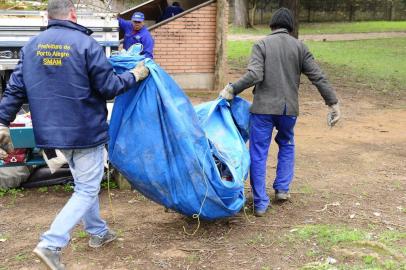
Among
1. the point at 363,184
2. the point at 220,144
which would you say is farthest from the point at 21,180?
the point at 363,184

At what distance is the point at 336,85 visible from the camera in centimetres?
1229

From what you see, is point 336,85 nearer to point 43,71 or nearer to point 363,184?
point 363,184

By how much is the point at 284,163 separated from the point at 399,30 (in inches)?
1010

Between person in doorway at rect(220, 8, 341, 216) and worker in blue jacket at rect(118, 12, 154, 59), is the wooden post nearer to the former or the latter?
worker in blue jacket at rect(118, 12, 154, 59)

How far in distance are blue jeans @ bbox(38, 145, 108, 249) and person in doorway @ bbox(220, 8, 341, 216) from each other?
1412mm

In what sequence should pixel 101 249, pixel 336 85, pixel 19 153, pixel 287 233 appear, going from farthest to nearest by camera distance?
pixel 336 85 < pixel 19 153 < pixel 287 233 < pixel 101 249

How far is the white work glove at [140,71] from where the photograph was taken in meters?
3.92

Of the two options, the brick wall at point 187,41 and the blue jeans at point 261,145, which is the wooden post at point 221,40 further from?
the blue jeans at point 261,145

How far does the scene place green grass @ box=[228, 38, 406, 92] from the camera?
13023 millimetres

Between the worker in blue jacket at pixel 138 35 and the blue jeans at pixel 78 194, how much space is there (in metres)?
4.91

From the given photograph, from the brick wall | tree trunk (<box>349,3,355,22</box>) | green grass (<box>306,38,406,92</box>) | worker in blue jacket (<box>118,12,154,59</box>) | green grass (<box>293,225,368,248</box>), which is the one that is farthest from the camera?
tree trunk (<box>349,3,355,22</box>)

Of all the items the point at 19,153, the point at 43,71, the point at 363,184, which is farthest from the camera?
the point at 363,184

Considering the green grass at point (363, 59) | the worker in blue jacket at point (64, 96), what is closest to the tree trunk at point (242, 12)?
the green grass at point (363, 59)

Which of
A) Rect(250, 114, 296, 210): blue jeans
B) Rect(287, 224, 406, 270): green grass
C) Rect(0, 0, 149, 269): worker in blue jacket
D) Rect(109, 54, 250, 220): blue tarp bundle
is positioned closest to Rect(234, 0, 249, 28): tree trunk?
Rect(250, 114, 296, 210): blue jeans
